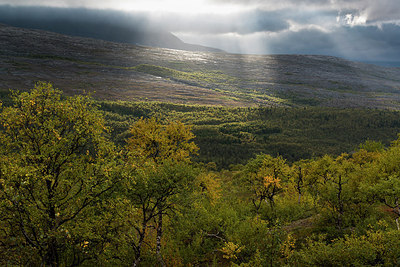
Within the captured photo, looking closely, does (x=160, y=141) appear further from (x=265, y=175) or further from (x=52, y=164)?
(x=265, y=175)

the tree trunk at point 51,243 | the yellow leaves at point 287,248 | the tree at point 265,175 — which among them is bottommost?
the tree at point 265,175

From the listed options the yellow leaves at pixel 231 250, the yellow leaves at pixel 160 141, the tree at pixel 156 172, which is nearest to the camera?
the tree at pixel 156 172

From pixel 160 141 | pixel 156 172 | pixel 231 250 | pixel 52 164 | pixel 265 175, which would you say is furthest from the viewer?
pixel 265 175

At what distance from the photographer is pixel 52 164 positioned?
591 inches

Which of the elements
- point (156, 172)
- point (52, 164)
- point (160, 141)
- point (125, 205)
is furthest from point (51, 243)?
point (160, 141)

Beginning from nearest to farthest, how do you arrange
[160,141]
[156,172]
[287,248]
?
[287,248]
[156,172]
[160,141]

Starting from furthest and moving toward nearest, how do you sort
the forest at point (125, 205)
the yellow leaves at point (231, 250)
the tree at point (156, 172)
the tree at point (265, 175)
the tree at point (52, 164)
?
1. the tree at point (265, 175)
2. the yellow leaves at point (231, 250)
3. the tree at point (156, 172)
4. the forest at point (125, 205)
5. the tree at point (52, 164)

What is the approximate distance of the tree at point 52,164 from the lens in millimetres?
13266

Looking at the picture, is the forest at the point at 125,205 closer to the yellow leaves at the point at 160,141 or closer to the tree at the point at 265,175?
the yellow leaves at the point at 160,141

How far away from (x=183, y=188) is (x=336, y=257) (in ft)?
36.9

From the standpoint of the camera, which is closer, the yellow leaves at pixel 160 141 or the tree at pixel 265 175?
the yellow leaves at pixel 160 141

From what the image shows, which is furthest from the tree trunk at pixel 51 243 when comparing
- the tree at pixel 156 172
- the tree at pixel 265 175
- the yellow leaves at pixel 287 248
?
the tree at pixel 265 175

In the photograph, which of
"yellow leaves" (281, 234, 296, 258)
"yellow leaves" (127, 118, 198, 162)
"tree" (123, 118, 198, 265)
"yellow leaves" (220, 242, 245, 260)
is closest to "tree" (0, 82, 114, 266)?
"tree" (123, 118, 198, 265)

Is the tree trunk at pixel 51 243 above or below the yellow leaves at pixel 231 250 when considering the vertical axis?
above
